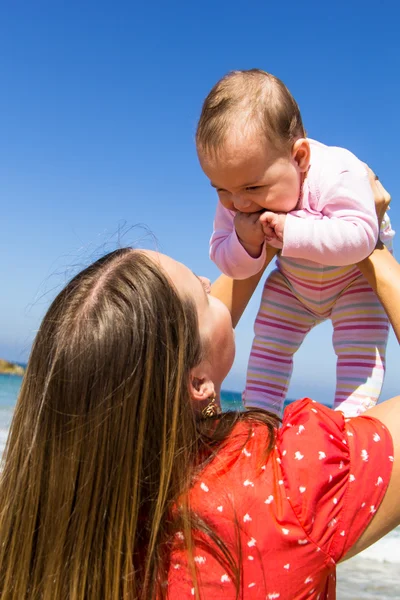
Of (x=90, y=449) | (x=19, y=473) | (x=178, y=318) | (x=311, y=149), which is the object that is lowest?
(x=19, y=473)

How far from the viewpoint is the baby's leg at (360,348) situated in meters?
2.31

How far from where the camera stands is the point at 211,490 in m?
1.51

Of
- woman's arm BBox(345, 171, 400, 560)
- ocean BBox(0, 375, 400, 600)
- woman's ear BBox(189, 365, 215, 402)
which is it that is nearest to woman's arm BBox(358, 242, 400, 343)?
woman's arm BBox(345, 171, 400, 560)

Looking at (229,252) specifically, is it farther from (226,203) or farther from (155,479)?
(155,479)

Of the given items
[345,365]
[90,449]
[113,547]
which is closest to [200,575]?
[113,547]

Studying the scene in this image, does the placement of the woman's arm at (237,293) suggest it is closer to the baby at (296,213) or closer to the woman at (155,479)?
the baby at (296,213)

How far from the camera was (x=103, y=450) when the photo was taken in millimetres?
1505

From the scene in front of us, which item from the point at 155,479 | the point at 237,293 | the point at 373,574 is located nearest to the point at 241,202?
the point at 237,293

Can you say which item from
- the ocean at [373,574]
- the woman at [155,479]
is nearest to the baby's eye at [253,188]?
the woman at [155,479]

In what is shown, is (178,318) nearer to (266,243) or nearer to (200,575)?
(200,575)

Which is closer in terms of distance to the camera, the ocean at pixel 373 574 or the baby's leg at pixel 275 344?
the baby's leg at pixel 275 344

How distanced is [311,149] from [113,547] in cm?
146

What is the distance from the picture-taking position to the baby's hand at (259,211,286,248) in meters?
2.22

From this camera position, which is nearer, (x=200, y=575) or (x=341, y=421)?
(x=200, y=575)
